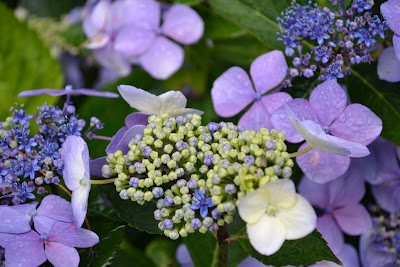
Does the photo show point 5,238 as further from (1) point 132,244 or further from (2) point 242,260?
(1) point 132,244

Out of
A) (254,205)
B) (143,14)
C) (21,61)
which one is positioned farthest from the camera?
(21,61)

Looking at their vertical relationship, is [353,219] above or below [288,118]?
below

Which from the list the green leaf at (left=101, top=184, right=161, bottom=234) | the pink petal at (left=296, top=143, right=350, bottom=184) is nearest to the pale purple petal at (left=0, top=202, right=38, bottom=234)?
the green leaf at (left=101, top=184, right=161, bottom=234)

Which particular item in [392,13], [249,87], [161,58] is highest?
[392,13]

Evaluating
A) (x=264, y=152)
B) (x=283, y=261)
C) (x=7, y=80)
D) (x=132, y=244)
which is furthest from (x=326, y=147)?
(x=7, y=80)

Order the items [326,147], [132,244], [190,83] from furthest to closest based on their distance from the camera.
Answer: [190,83] < [132,244] < [326,147]

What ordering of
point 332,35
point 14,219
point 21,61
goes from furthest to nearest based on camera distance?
point 21,61, point 332,35, point 14,219

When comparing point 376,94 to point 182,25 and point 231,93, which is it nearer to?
point 231,93

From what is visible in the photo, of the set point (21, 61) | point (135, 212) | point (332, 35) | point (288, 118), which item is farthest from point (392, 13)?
point (21, 61)
